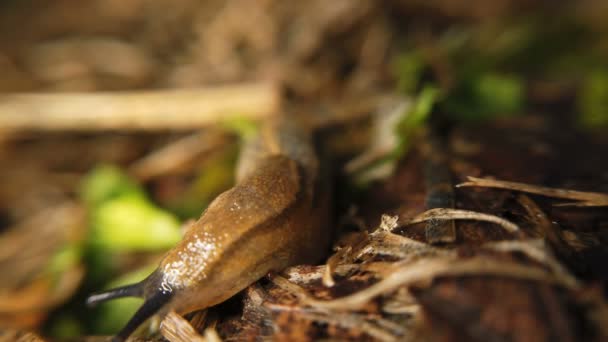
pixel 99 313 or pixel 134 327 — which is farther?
pixel 99 313

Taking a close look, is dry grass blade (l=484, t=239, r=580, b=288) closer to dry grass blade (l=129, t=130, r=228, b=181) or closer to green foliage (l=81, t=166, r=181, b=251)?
green foliage (l=81, t=166, r=181, b=251)

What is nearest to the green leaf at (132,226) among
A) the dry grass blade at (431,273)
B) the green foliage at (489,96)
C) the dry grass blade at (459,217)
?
the dry grass blade at (431,273)

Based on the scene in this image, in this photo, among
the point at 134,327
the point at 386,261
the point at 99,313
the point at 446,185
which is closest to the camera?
the point at 386,261

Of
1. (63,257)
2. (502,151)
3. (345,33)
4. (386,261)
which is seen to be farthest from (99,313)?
(345,33)

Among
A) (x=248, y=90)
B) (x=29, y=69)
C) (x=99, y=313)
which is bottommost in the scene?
(x=99, y=313)

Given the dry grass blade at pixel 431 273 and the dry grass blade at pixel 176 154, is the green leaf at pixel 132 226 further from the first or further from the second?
the dry grass blade at pixel 431 273

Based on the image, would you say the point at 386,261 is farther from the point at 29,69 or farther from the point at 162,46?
the point at 29,69

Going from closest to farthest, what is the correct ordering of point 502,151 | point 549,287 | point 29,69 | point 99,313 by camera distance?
point 549,287 → point 99,313 → point 502,151 → point 29,69
